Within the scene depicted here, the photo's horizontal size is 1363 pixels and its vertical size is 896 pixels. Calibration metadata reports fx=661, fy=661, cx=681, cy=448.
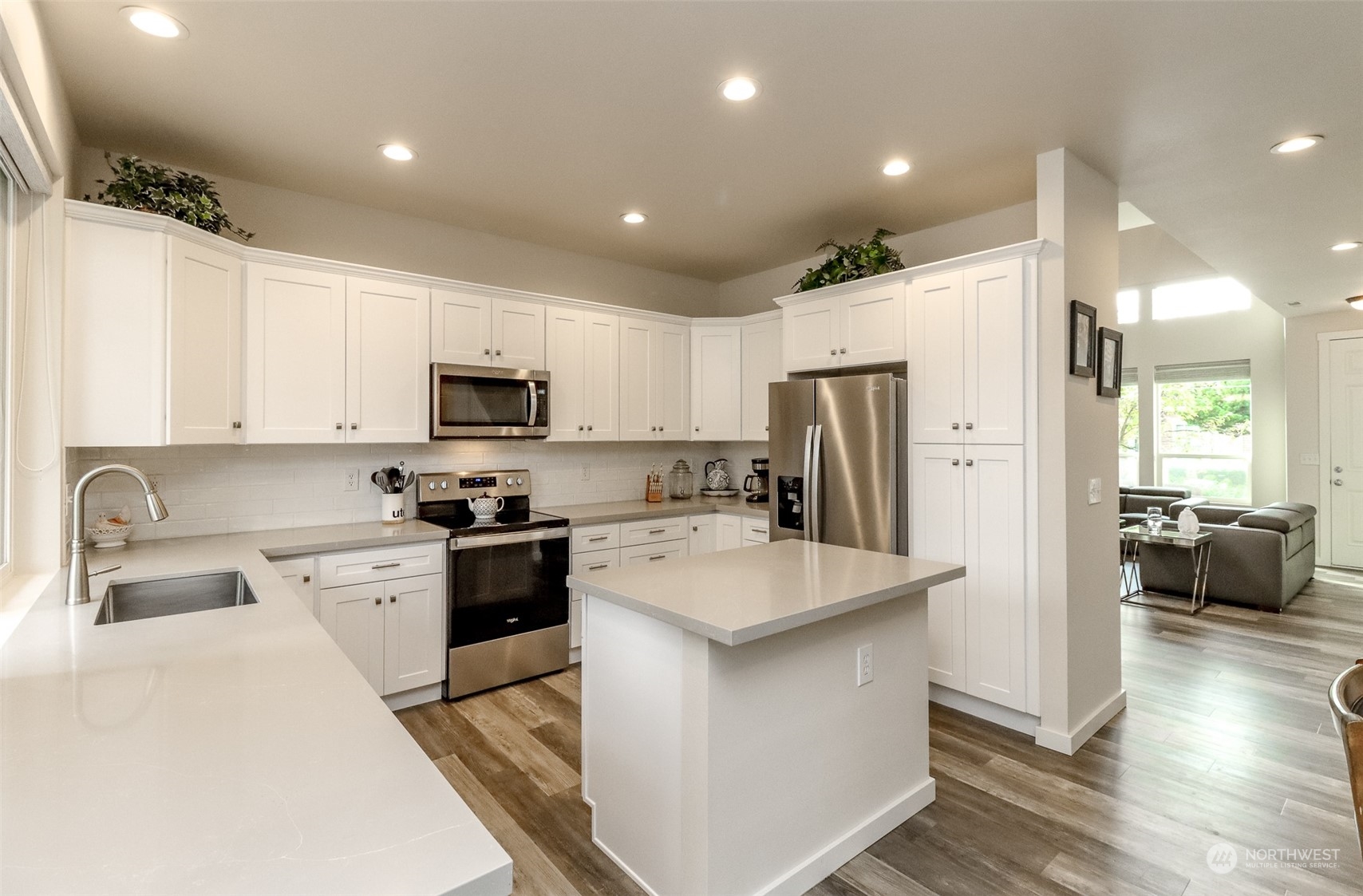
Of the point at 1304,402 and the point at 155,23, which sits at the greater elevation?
the point at 155,23

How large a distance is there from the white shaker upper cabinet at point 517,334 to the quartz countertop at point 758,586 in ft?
6.26

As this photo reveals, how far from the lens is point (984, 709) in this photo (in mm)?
3189

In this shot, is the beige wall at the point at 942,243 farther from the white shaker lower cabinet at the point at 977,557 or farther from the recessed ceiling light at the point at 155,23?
the recessed ceiling light at the point at 155,23

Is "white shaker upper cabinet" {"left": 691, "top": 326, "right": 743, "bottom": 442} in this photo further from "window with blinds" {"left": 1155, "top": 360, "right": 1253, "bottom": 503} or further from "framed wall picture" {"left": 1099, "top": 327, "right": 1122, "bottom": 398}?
"window with blinds" {"left": 1155, "top": 360, "right": 1253, "bottom": 503}

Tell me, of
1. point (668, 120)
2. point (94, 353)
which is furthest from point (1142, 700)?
point (94, 353)

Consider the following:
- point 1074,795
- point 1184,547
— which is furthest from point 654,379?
point 1184,547

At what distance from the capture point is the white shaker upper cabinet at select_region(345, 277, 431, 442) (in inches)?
130

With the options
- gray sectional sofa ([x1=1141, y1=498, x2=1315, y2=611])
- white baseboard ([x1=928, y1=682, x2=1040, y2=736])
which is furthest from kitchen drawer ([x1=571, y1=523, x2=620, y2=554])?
gray sectional sofa ([x1=1141, y1=498, x2=1315, y2=611])

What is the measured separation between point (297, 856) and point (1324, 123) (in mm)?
3883

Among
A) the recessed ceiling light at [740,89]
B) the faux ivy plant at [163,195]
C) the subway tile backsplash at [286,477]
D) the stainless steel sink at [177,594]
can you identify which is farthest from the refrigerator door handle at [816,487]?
the faux ivy plant at [163,195]

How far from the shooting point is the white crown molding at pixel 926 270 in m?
2.90

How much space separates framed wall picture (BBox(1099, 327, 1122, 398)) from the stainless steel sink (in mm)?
3569

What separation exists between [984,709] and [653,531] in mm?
2046

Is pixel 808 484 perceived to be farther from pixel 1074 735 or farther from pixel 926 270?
pixel 1074 735
